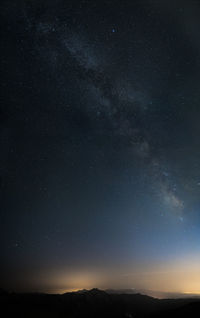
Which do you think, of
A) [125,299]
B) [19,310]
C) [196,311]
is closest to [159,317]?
[196,311]

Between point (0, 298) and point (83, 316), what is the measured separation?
91.9ft

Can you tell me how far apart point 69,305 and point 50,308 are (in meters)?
11.4

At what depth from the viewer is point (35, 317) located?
2311 inches

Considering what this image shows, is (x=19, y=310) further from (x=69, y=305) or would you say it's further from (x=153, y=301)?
(x=153, y=301)

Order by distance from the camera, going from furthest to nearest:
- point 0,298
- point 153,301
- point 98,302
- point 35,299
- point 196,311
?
1. point 153,301
2. point 98,302
3. point 35,299
4. point 0,298
5. point 196,311

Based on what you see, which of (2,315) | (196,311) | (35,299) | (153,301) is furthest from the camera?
(153,301)

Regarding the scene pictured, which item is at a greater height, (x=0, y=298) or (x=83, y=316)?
(x=0, y=298)

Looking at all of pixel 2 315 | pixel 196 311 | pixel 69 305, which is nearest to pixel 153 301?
pixel 69 305

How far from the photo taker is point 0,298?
224 feet

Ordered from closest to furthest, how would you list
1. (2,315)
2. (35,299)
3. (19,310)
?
1. (2,315)
2. (19,310)
3. (35,299)

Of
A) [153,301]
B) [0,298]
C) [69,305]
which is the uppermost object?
[0,298]

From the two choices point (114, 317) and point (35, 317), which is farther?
point (114, 317)

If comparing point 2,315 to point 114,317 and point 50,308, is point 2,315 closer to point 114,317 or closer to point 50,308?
point 50,308

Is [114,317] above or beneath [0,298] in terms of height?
beneath
